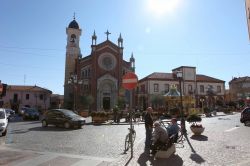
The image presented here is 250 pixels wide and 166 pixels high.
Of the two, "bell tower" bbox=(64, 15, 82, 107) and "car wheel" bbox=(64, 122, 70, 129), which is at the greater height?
"bell tower" bbox=(64, 15, 82, 107)

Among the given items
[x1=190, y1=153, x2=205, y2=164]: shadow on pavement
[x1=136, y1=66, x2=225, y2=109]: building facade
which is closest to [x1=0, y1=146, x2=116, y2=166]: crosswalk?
[x1=190, y1=153, x2=205, y2=164]: shadow on pavement

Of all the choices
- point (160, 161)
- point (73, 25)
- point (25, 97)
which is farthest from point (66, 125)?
point (25, 97)

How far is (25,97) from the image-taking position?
6719cm

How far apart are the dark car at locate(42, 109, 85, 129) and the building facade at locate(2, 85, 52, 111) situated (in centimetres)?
4690

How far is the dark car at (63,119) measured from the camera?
21087 mm

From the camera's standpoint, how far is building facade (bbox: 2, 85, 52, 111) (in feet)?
215

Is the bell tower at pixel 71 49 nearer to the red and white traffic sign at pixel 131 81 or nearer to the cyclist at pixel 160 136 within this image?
the red and white traffic sign at pixel 131 81

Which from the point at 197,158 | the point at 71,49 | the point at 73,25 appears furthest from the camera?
the point at 73,25

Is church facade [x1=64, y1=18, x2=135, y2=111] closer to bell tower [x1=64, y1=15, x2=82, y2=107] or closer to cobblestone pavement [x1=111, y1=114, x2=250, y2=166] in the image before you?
bell tower [x1=64, y1=15, x2=82, y2=107]

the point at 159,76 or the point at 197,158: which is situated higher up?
the point at 159,76

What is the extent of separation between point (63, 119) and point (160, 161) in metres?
14.3

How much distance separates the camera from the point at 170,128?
431 inches

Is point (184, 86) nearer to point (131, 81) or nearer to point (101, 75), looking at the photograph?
point (101, 75)

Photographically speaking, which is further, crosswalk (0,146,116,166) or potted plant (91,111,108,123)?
potted plant (91,111,108,123)
